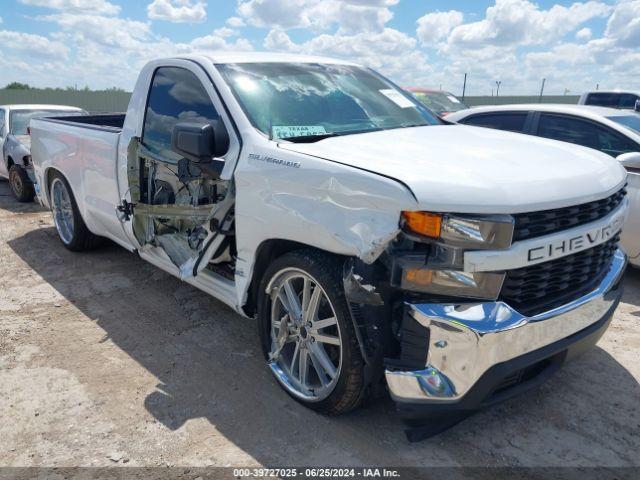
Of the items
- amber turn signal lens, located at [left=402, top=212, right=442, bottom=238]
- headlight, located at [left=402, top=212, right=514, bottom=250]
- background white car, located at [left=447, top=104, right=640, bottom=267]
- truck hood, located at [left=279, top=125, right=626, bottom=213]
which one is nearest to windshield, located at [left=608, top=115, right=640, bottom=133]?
background white car, located at [left=447, top=104, right=640, bottom=267]

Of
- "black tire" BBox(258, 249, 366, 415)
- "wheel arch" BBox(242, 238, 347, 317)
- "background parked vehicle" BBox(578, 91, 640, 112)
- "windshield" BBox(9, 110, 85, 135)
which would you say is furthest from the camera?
"background parked vehicle" BBox(578, 91, 640, 112)

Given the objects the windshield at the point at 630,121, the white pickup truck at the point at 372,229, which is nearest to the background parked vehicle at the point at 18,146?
the white pickup truck at the point at 372,229

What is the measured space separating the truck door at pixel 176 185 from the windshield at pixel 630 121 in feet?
14.0

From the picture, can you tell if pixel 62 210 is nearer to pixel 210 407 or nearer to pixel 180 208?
pixel 180 208

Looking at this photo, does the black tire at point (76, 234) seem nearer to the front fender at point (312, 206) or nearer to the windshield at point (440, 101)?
the front fender at point (312, 206)

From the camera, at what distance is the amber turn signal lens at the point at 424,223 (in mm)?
2348

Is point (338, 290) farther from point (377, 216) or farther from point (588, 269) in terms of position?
point (588, 269)

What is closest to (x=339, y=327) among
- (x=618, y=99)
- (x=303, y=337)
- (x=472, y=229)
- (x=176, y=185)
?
(x=303, y=337)

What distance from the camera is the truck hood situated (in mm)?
2344

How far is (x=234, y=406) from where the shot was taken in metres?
3.20

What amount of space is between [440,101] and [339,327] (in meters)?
11.0

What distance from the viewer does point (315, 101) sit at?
3.62 meters

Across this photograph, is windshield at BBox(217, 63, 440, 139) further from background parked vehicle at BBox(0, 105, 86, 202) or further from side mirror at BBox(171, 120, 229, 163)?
background parked vehicle at BBox(0, 105, 86, 202)

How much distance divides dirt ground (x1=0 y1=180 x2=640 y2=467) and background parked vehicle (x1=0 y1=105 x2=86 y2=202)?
16.8 ft
